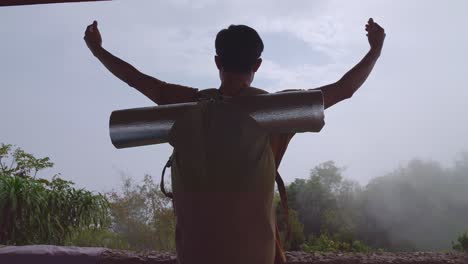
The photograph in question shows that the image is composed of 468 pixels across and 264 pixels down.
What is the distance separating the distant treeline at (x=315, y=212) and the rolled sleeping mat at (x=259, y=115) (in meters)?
3.33

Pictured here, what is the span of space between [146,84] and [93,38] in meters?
0.21

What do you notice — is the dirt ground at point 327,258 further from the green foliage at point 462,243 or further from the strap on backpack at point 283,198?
the strap on backpack at point 283,198

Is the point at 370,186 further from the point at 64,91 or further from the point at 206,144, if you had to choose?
the point at 206,144

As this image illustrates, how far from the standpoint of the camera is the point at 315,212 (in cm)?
453

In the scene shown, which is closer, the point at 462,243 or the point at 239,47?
the point at 239,47

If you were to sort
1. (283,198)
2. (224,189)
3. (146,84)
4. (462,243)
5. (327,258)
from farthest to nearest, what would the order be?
(462,243) → (327,258) → (146,84) → (283,198) → (224,189)

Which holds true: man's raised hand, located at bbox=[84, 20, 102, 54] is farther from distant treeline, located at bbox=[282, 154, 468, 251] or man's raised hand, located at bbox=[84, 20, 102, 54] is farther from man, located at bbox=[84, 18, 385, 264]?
distant treeline, located at bbox=[282, 154, 468, 251]

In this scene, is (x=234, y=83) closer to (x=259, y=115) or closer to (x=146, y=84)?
(x=259, y=115)

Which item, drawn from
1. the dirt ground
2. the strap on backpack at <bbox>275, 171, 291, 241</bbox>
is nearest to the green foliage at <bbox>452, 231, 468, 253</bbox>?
the dirt ground

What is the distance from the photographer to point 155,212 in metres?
4.46

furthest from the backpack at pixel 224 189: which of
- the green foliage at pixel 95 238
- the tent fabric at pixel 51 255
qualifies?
the green foliage at pixel 95 238

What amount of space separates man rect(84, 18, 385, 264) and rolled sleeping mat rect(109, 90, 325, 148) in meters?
0.03

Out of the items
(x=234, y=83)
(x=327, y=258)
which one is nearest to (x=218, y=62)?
(x=234, y=83)

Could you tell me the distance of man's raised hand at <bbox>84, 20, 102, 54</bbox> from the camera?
3.56ft
